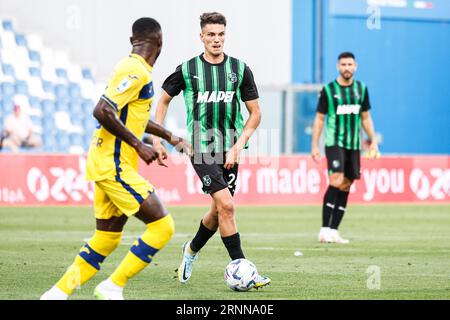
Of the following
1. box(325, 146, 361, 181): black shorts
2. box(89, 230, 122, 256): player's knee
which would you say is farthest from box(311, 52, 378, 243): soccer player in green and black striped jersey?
box(89, 230, 122, 256): player's knee

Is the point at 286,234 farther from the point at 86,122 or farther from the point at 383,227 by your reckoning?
the point at 86,122

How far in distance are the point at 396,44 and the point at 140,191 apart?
24869mm

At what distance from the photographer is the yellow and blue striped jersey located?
659cm

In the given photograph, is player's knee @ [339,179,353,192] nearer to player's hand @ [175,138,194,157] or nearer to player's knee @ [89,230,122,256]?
player's hand @ [175,138,194,157]

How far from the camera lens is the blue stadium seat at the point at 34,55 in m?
24.6

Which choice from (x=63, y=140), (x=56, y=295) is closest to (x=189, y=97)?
(x=56, y=295)

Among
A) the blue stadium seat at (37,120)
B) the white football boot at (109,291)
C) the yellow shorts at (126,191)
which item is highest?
the yellow shorts at (126,191)

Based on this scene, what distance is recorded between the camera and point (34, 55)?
24703 millimetres

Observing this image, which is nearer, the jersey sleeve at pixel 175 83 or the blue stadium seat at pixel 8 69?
the jersey sleeve at pixel 175 83

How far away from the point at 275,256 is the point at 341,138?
8.47ft

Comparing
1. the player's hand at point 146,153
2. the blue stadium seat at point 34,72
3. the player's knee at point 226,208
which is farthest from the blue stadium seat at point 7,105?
the player's hand at point 146,153

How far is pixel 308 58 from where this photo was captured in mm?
29375

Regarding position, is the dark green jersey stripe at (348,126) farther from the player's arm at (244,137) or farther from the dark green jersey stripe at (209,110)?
the dark green jersey stripe at (209,110)

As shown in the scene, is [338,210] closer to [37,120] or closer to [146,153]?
[146,153]
